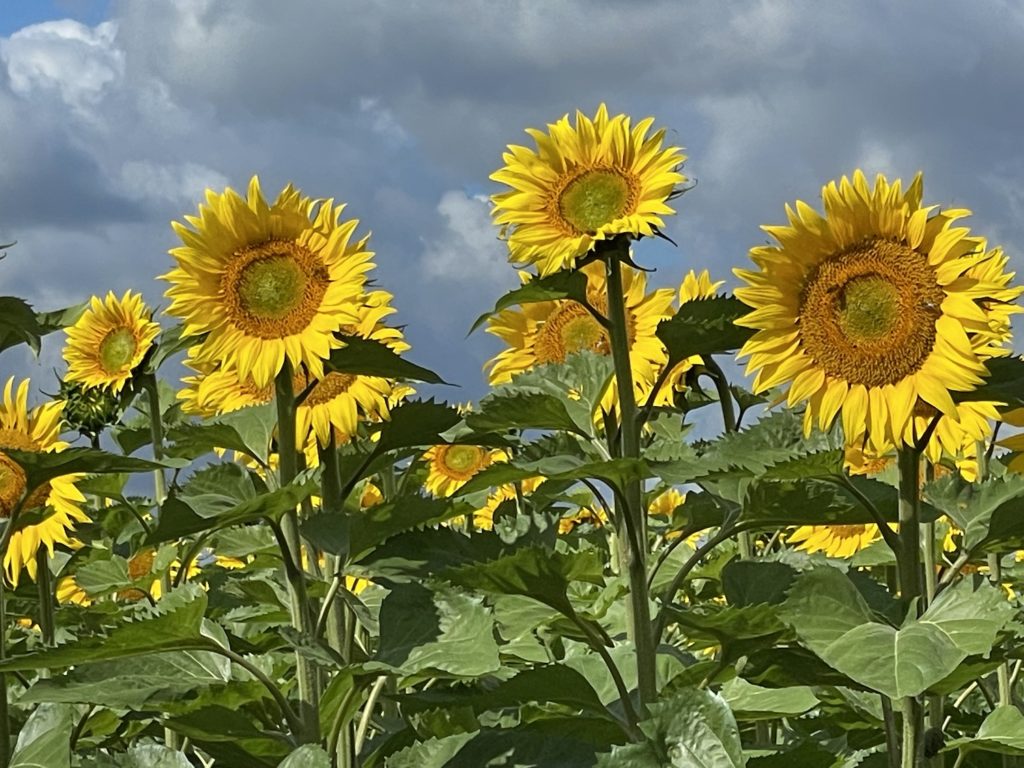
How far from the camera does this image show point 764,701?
3010 mm

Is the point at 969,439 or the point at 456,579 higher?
the point at 969,439

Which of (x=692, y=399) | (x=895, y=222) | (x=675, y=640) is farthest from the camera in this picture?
(x=675, y=640)

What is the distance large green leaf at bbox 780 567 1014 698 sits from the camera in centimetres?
229

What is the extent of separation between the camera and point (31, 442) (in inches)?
163

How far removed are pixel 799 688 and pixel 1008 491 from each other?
61 cm

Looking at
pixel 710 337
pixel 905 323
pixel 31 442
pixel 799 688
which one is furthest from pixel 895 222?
pixel 31 442

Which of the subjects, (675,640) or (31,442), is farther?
(675,640)

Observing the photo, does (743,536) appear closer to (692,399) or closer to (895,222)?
(692,399)

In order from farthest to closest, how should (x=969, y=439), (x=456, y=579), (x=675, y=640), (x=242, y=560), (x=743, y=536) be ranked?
(x=242, y=560)
(x=675, y=640)
(x=743, y=536)
(x=969, y=439)
(x=456, y=579)

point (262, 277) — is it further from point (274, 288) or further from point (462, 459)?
point (462, 459)

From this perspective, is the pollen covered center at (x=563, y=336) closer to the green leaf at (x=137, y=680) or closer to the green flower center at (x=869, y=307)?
the green flower center at (x=869, y=307)

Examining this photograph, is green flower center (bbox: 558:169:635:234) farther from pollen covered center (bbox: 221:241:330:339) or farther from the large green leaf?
the large green leaf

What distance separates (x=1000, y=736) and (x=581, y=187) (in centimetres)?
145

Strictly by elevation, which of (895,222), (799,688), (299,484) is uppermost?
(895,222)
